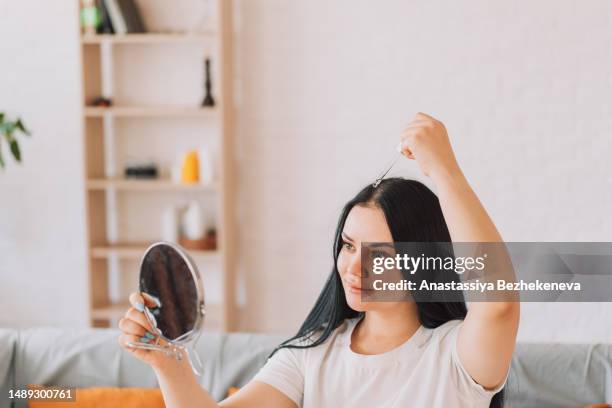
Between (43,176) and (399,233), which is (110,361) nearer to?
(399,233)

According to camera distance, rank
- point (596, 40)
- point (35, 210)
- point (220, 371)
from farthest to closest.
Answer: point (35, 210) < point (596, 40) < point (220, 371)

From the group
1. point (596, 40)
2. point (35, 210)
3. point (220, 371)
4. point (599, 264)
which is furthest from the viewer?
point (35, 210)

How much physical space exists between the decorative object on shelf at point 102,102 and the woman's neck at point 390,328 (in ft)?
7.39

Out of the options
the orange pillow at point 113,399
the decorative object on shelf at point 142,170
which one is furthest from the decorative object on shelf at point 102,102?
the orange pillow at point 113,399

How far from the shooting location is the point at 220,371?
2143 millimetres

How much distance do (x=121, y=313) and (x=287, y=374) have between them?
2.06 meters

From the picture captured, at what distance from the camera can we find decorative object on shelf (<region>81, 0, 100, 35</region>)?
3434 millimetres

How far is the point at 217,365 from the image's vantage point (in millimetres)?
2148

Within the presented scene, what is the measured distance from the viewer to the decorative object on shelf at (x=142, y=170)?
3.59 m

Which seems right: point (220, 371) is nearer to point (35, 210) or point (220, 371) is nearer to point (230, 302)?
point (230, 302)

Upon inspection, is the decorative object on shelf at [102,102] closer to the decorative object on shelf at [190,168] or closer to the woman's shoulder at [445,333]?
the decorative object on shelf at [190,168]

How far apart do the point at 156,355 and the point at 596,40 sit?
2.56m

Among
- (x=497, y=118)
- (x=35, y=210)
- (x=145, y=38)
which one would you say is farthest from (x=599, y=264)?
(x=35, y=210)

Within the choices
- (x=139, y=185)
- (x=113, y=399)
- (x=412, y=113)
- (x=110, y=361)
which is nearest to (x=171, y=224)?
(x=139, y=185)
